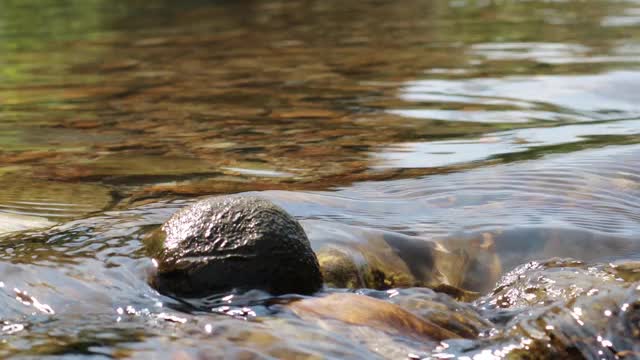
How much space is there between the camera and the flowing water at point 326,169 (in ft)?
9.77

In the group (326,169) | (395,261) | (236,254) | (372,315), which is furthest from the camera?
(326,169)

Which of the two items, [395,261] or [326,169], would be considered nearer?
[395,261]

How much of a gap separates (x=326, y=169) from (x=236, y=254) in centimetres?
175

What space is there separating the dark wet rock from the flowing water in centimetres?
8

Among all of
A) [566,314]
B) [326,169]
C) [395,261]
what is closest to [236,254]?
[395,261]

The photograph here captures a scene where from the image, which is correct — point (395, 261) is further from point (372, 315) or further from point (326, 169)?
point (326, 169)

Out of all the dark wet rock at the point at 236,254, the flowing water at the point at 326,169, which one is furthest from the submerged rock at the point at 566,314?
the dark wet rock at the point at 236,254

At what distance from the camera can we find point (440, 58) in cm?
894

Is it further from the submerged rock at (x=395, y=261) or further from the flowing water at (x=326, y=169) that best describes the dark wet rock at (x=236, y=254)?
the submerged rock at (x=395, y=261)

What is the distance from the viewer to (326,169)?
4941 millimetres

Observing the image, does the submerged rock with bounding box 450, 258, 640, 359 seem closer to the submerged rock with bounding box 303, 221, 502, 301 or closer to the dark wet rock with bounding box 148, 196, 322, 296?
the submerged rock with bounding box 303, 221, 502, 301

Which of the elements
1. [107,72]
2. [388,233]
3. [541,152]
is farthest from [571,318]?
[107,72]

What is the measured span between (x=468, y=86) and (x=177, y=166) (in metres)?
3.03

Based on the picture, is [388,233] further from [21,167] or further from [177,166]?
[21,167]
